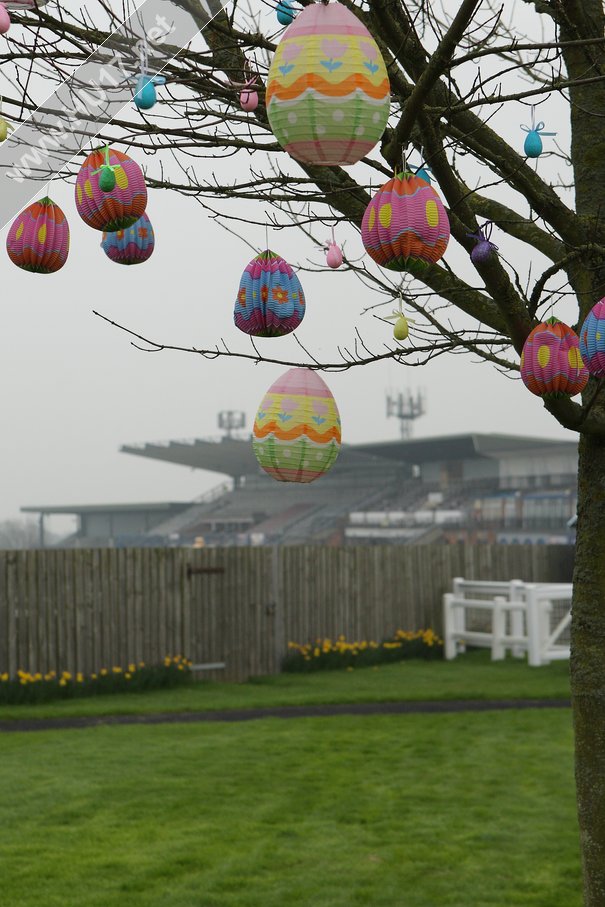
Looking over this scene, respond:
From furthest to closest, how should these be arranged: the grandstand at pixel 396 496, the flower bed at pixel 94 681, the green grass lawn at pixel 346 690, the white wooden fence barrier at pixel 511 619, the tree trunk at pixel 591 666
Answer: the grandstand at pixel 396 496 < the white wooden fence barrier at pixel 511 619 < the flower bed at pixel 94 681 < the green grass lawn at pixel 346 690 < the tree trunk at pixel 591 666

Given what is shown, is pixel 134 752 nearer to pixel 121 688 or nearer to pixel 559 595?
pixel 121 688

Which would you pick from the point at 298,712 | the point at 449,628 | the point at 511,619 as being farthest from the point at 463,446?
the point at 298,712

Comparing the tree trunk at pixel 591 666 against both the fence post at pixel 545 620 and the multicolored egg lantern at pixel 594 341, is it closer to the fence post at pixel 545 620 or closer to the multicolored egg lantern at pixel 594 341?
the multicolored egg lantern at pixel 594 341

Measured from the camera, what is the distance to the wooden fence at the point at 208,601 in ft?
40.8

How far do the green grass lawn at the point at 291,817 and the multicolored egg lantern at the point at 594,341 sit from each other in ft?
10.0

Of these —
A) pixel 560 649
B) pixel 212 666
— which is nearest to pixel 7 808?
pixel 212 666

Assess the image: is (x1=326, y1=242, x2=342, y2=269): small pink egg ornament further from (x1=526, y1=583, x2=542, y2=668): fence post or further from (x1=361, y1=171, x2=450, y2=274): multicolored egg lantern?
(x1=526, y1=583, x2=542, y2=668): fence post

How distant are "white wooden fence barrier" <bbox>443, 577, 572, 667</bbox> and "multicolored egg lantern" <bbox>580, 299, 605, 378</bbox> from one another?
1071 cm

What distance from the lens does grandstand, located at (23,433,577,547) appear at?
179 feet

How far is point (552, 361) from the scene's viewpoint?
3314 mm

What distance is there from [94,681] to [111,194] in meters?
9.94

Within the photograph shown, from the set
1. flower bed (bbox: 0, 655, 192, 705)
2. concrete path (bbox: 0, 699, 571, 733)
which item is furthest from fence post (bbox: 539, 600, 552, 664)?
flower bed (bbox: 0, 655, 192, 705)

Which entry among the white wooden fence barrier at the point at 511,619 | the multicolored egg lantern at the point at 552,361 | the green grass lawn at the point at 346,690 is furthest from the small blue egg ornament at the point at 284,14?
the white wooden fence barrier at the point at 511,619

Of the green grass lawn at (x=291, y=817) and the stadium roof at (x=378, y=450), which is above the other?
the stadium roof at (x=378, y=450)
